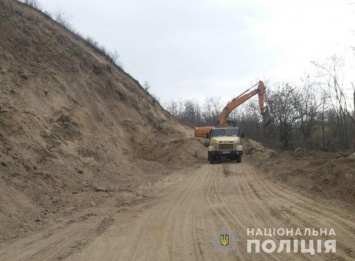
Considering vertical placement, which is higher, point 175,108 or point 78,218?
point 175,108

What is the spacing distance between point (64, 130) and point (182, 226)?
11.4 meters

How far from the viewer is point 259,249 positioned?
6.57 metres

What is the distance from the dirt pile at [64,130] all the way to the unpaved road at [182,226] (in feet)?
3.96

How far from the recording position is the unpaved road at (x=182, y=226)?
257 inches

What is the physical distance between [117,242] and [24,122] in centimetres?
961

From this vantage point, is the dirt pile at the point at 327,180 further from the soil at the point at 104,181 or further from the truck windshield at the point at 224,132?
the truck windshield at the point at 224,132

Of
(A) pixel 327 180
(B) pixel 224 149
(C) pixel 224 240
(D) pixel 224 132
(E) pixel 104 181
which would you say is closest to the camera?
(C) pixel 224 240

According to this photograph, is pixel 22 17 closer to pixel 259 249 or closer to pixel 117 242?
pixel 117 242

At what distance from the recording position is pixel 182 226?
8.44m

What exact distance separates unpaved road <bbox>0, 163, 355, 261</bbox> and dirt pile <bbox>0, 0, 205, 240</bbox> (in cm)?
121

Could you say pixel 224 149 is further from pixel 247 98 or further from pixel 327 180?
pixel 327 180

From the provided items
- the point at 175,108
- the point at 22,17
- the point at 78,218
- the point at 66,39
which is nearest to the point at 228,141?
the point at 66,39

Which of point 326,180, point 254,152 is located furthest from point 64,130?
point 254,152

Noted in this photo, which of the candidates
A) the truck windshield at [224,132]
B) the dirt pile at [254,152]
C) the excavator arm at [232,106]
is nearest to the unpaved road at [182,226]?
the truck windshield at [224,132]
